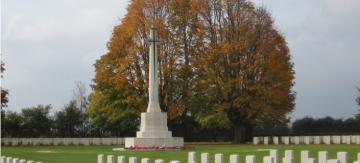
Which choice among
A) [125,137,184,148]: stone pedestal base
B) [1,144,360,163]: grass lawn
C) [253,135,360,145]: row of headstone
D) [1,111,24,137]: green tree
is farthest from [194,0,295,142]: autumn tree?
[1,111,24,137]: green tree

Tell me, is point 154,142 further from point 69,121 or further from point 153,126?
point 69,121

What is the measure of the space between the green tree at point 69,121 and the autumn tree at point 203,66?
6.60m

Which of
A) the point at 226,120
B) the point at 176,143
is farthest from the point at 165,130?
the point at 226,120

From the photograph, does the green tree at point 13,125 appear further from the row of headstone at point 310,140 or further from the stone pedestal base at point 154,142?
the row of headstone at point 310,140

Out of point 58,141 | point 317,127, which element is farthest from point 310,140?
point 58,141

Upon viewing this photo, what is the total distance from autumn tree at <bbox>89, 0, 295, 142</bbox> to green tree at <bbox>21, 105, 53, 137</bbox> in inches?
283

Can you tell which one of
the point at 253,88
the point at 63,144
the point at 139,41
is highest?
the point at 139,41

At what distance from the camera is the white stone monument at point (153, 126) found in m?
39.7

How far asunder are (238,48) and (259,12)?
3237 mm

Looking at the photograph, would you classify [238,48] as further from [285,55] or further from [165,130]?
[165,130]

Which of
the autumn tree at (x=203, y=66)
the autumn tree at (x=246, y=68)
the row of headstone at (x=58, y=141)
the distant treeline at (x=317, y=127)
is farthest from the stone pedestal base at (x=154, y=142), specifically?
the distant treeline at (x=317, y=127)

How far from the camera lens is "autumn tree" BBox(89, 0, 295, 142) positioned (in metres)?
47.9

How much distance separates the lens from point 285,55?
49406 mm

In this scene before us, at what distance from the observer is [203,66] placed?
4862 cm
